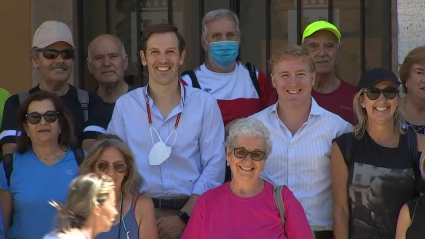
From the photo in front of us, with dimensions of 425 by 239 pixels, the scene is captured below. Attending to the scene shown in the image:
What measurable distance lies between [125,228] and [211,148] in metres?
0.72

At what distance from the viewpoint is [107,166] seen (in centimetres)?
479

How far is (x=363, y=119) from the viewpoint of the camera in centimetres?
498

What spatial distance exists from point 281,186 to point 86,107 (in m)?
1.47

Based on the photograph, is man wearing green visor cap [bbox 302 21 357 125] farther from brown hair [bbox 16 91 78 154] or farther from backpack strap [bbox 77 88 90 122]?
brown hair [bbox 16 91 78 154]

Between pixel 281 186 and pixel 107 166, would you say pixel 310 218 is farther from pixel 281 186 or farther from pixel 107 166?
pixel 107 166

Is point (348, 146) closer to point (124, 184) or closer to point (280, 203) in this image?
point (280, 203)

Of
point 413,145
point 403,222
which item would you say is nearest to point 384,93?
point 413,145

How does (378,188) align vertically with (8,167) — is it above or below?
below

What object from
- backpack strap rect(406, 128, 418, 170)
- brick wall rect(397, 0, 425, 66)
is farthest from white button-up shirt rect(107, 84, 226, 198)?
brick wall rect(397, 0, 425, 66)

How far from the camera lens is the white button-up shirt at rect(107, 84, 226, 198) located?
16.6 ft

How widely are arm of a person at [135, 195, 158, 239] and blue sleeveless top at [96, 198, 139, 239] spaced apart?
28 millimetres

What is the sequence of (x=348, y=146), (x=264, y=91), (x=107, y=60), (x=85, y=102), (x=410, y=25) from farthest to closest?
1. (x=410, y=25)
2. (x=107, y=60)
3. (x=264, y=91)
4. (x=85, y=102)
5. (x=348, y=146)

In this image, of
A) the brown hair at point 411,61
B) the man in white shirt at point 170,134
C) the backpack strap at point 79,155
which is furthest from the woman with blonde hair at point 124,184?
the brown hair at point 411,61

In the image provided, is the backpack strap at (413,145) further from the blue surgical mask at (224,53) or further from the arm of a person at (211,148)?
the blue surgical mask at (224,53)
